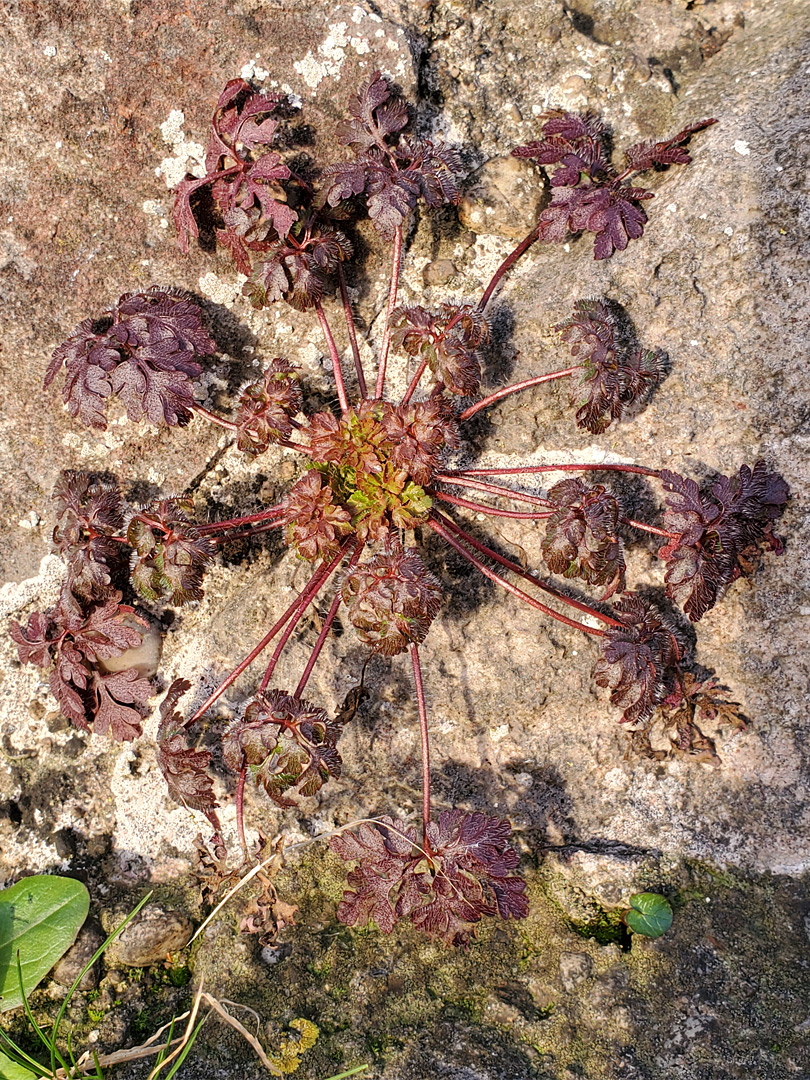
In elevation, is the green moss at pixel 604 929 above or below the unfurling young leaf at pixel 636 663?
below

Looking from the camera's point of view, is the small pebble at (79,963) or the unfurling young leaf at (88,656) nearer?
the small pebble at (79,963)

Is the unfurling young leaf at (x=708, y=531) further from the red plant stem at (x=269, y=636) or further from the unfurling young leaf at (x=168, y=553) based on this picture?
the unfurling young leaf at (x=168, y=553)

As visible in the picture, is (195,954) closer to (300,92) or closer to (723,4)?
(300,92)

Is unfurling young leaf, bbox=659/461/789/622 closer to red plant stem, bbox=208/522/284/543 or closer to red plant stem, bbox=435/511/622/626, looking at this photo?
red plant stem, bbox=435/511/622/626

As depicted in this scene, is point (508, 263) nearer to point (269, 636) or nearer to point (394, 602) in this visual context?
point (394, 602)

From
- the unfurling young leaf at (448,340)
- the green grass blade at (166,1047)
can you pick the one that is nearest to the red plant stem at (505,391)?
the unfurling young leaf at (448,340)

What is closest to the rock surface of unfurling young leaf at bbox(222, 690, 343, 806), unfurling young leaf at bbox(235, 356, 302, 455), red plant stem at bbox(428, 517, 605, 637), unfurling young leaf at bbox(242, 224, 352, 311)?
red plant stem at bbox(428, 517, 605, 637)

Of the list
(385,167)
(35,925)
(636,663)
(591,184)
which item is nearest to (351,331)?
(385,167)

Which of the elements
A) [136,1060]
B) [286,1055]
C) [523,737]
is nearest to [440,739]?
[523,737]
